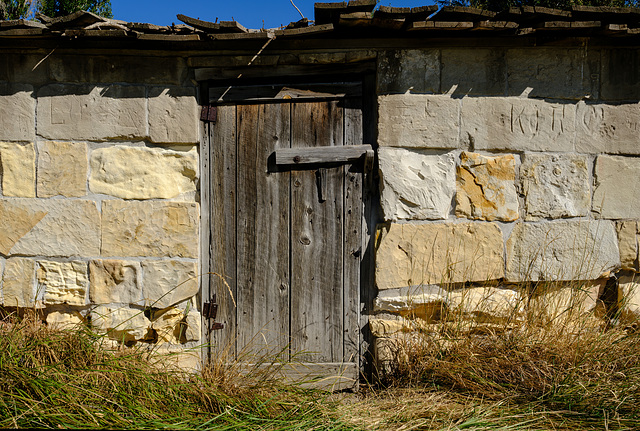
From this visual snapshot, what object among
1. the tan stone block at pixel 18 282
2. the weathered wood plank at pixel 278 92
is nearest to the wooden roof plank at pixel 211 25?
the weathered wood plank at pixel 278 92

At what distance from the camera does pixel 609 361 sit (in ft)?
7.80

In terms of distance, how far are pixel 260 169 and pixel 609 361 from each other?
2317 mm

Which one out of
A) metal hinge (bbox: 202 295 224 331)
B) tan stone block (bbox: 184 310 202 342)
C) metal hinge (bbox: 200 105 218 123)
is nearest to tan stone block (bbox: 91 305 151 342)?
tan stone block (bbox: 184 310 202 342)

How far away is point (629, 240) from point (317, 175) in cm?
203

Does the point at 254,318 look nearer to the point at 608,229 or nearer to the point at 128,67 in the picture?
the point at 128,67

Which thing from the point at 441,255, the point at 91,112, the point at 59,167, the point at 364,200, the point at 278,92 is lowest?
the point at 441,255

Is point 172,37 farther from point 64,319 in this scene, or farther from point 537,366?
point 537,366

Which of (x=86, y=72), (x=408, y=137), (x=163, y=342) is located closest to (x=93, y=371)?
(x=163, y=342)

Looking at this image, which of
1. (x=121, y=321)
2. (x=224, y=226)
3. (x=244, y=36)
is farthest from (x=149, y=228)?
(x=244, y=36)

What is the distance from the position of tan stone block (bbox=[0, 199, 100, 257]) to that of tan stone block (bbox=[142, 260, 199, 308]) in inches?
14.1

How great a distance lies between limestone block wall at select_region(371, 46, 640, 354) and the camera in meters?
2.66

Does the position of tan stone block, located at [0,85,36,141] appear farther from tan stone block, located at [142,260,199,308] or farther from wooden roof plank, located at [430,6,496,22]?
wooden roof plank, located at [430,6,496,22]

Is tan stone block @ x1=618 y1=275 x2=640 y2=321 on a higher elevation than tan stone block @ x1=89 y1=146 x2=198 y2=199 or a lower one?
lower

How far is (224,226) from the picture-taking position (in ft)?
9.10
